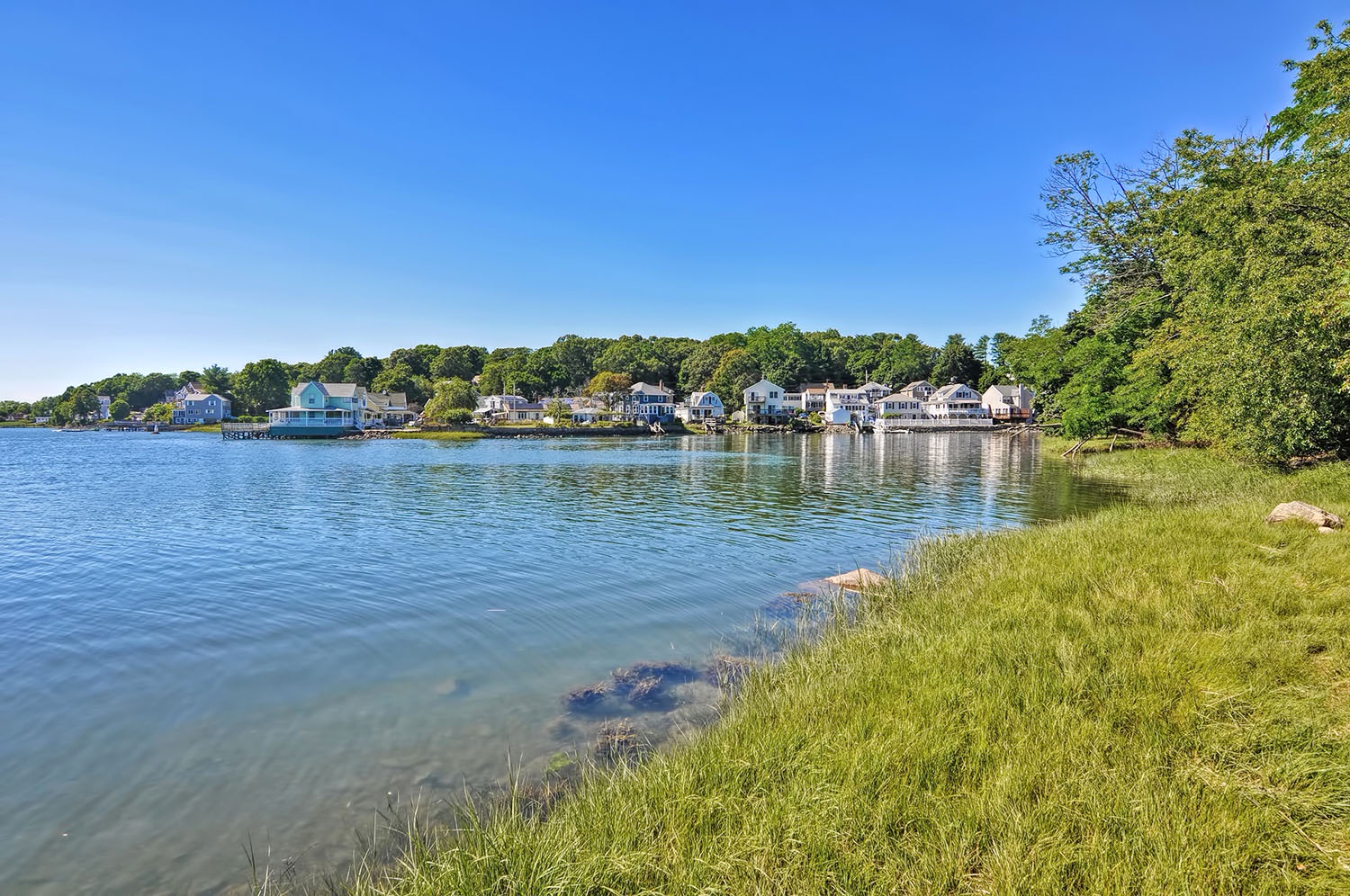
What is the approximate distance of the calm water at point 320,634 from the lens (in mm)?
5520

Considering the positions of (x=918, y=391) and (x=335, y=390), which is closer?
(x=335, y=390)

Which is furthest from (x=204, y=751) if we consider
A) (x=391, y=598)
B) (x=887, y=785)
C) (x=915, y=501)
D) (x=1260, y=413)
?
(x=1260, y=413)

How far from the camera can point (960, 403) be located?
105m

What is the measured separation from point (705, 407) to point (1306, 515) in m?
96.4

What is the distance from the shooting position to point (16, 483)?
3139cm

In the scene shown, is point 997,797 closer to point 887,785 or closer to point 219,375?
point 887,785

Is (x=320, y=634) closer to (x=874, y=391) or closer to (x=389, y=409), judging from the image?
(x=389, y=409)

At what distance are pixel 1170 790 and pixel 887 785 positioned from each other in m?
1.68

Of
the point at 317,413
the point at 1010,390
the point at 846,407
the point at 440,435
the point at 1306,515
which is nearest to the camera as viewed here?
the point at 1306,515

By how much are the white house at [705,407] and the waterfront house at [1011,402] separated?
47359 mm

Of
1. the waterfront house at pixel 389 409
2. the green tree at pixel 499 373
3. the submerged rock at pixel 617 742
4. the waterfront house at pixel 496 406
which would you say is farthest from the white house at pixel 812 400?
the submerged rock at pixel 617 742


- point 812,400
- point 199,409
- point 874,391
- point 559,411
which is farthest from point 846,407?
point 199,409

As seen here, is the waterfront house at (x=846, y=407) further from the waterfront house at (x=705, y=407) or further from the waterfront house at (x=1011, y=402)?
the waterfront house at (x=1011, y=402)

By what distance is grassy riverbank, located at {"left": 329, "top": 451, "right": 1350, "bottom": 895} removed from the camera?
11.3 ft
